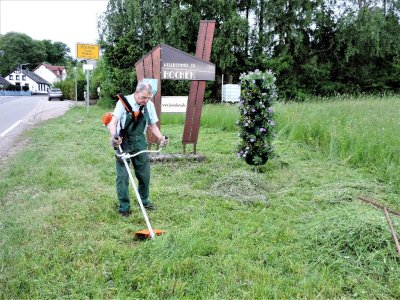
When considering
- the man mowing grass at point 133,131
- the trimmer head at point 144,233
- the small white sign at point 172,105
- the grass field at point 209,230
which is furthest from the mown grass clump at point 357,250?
the small white sign at point 172,105

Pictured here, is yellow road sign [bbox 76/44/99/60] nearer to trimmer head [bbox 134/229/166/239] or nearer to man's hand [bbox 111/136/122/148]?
man's hand [bbox 111/136/122/148]

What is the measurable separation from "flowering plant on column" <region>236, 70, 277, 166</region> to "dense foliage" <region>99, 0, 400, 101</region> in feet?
51.3

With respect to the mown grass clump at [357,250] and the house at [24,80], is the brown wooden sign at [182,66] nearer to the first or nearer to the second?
the mown grass clump at [357,250]

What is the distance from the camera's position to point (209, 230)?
14.4 feet

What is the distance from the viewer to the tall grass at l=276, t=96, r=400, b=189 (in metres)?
7.18

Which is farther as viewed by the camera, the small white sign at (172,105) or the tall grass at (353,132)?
the small white sign at (172,105)

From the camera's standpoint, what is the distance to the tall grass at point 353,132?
7.18m

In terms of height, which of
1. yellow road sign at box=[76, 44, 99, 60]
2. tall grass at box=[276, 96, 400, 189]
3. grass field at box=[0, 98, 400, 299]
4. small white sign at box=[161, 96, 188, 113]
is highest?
yellow road sign at box=[76, 44, 99, 60]

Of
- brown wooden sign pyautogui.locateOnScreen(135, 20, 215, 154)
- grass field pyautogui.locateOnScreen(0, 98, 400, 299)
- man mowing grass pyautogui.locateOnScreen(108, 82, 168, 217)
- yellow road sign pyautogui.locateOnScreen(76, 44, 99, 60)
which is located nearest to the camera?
grass field pyautogui.locateOnScreen(0, 98, 400, 299)

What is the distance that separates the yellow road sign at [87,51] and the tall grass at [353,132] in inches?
493

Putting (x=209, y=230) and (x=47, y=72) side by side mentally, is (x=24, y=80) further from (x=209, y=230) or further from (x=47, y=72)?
(x=209, y=230)

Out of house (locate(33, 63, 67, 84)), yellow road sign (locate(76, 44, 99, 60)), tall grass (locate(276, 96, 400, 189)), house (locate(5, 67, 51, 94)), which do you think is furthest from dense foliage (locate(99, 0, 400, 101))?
house (locate(33, 63, 67, 84))

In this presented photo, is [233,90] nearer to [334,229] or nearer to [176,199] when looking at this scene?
[176,199]

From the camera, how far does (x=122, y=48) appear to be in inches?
893
